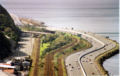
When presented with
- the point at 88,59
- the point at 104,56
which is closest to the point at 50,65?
the point at 88,59

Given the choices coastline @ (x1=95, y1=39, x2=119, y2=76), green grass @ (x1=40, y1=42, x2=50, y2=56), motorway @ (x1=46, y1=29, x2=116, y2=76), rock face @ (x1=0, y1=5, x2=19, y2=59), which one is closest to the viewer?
motorway @ (x1=46, y1=29, x2=116, y2=76)

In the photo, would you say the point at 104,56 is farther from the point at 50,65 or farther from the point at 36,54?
the point at 50,65

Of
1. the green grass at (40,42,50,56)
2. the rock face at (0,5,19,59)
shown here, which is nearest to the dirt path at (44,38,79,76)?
the green grass at (40,42,50,56)

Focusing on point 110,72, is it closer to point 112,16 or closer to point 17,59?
point 17,59

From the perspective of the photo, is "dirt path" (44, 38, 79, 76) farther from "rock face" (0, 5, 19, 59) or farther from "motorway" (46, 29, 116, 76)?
"rock face" (0, 5, 19, 59)

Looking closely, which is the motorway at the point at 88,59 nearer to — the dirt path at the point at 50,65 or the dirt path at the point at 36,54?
the dirt path at the point at 50,65

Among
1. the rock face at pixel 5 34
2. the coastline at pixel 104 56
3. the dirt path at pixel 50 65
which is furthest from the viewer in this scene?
the rock face at pixel 5 34

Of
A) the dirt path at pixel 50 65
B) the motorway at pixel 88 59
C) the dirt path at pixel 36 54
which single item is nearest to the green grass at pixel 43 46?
the dirt path at pixel 36 54

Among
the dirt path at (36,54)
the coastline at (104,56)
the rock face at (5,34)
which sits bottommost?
the coastline at (104,56)
